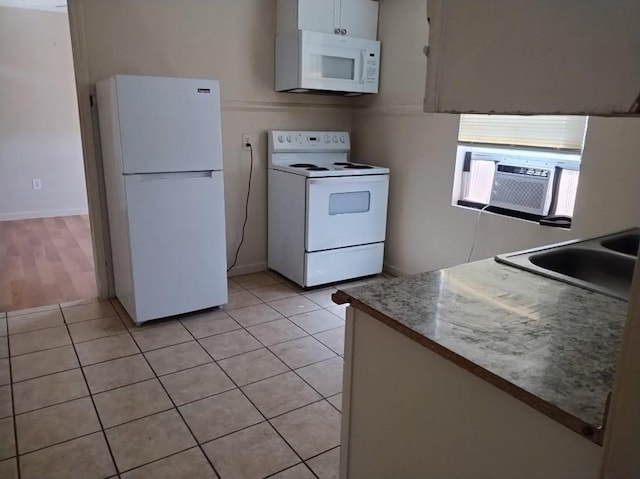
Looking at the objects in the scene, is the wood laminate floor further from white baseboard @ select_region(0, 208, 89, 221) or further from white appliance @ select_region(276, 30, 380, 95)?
white appliance @ select_region(276, 30, 380, 95)

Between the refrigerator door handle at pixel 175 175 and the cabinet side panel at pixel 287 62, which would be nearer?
the refrigerator door handle at pixel 175 175

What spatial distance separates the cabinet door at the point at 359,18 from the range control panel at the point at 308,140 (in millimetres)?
776

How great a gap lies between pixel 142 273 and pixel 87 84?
4.06ft

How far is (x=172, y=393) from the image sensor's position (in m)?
2.18

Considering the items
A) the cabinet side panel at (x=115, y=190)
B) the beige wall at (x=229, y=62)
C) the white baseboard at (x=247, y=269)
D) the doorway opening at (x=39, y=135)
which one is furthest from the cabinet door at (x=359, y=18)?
the doorway opening at (x=39, y=135)

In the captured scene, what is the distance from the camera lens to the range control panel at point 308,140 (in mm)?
3604

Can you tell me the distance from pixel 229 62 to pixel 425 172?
5.35ft

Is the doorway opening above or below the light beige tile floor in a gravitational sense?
above

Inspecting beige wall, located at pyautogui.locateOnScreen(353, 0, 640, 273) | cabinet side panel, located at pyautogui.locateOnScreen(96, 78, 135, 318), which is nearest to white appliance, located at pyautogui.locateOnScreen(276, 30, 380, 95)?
beige wall, located at pyautogui.locateOnScreen(353, 0, 640, 273)

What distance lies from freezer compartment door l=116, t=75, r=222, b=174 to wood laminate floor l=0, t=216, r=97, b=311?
1313mm

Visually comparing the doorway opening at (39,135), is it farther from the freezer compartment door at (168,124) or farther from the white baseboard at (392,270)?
the white baseboard at (392,270)

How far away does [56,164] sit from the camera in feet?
18.6

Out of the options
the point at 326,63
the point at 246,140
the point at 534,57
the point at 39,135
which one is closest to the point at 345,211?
the point at 246,140

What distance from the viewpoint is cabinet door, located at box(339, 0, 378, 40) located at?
11.1 ft
